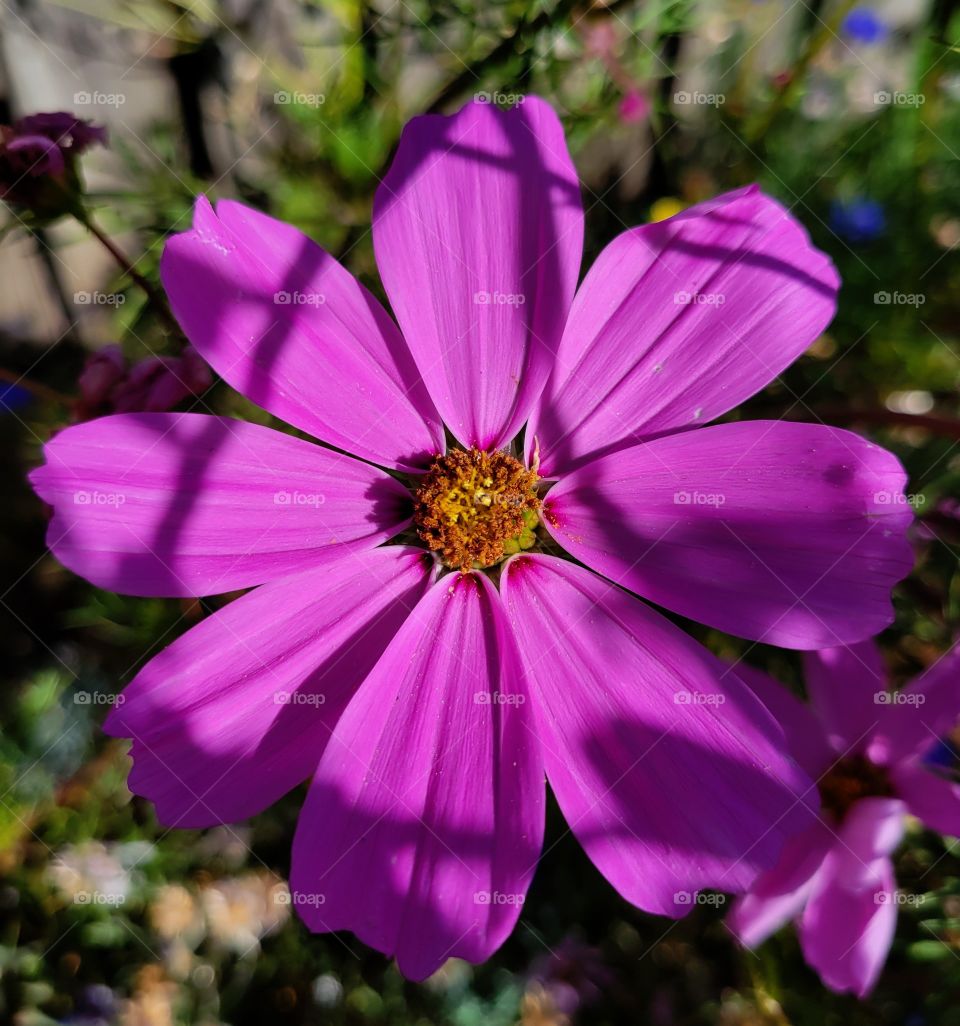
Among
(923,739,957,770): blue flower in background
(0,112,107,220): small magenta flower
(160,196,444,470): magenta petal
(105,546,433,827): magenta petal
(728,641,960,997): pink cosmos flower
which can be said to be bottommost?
(923,739,957,770): blue flower in background

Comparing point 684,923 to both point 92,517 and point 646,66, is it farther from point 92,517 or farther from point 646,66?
point 646,66

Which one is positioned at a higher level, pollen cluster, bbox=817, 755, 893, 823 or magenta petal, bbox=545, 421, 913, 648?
magenta petal, bbox=545, 421, 913, 648

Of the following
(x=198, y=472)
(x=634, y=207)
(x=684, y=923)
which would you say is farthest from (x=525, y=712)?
(x=634, y=207)

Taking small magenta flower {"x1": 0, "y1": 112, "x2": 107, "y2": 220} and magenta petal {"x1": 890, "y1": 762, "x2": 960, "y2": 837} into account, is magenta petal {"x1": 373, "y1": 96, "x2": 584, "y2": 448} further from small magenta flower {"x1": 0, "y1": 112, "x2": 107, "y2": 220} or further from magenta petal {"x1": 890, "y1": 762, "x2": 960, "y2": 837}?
magenta petal {"x1": 890, "y1": 762, "x2": 960, "y2": 837}

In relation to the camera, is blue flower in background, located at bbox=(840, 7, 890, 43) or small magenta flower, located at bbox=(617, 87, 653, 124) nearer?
small magenta flower, located at bbox=(617, 87, 653, 124)

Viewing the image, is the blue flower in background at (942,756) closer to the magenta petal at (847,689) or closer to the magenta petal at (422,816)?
the magenta petal at (847,689)

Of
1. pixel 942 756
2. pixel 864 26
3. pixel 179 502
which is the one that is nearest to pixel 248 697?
pixel 179 502

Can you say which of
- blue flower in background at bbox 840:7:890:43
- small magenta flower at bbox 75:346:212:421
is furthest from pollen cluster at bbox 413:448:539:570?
blue flower in background at bbox 840:7:890:43
